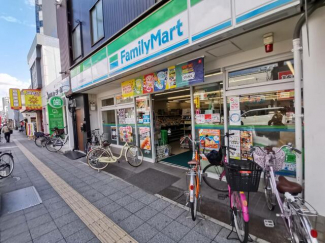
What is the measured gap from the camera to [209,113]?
4273 mm

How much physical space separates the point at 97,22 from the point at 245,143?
24.4 feet

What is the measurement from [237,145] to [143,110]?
11.7ft

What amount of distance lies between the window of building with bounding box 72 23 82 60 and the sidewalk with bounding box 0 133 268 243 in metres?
6.76

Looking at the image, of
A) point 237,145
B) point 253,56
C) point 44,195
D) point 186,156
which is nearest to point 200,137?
point 237,145

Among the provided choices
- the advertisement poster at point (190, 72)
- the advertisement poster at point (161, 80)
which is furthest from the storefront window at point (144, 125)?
the advertisement poster at point (190, 72)

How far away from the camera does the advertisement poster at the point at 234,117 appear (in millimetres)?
3730

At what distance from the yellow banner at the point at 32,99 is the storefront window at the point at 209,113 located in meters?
17.1

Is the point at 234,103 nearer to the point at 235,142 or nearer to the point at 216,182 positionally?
the point at 235,142

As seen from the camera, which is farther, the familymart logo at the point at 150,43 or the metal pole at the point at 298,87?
the familymart logo at the point at 150,43

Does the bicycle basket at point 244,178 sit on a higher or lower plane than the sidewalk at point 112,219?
higher

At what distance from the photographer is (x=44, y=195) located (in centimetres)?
384

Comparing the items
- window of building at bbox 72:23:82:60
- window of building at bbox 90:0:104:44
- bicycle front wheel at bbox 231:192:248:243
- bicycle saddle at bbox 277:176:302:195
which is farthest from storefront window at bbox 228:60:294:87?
window of building at bbox 72:23:82:60

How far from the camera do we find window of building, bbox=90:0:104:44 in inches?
247

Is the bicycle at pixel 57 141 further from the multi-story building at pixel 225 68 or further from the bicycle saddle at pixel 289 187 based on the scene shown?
the bicycle saddle at pixel 289 187
